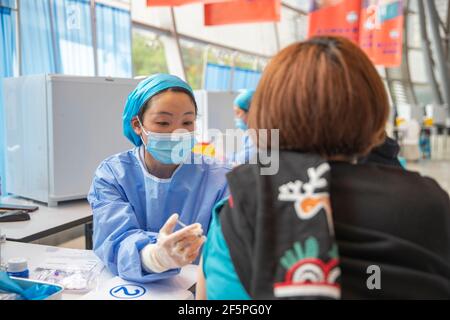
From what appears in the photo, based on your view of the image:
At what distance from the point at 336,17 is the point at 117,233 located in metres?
4.88

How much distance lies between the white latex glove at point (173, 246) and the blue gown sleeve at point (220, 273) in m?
0.21

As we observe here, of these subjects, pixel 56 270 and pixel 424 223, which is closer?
pixel 424 223

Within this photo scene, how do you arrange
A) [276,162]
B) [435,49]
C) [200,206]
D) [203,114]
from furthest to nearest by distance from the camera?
[435,49] < [203,114] < [200,206] < [276,162]

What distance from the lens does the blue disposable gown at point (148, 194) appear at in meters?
1.38

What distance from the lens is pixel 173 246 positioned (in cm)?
106

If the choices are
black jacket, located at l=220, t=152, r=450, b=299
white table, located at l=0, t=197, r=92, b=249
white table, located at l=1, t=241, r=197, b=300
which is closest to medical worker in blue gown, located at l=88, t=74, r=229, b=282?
white table, located at l=1, t=241, r=197, b=300

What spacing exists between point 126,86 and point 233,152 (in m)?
1.44

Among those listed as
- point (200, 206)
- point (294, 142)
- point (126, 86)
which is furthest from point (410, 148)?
point (294, 142)

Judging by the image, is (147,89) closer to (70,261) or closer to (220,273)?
(70,261)

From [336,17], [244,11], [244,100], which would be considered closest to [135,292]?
[244,100]

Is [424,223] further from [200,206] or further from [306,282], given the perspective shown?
[200,206]

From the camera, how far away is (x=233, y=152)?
369cm

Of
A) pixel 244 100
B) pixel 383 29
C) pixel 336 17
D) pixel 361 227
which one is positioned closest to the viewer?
pixel 361 227

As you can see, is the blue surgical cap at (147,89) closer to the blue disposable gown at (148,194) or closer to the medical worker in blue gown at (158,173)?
the medical worker in blue gown at (158,173)
